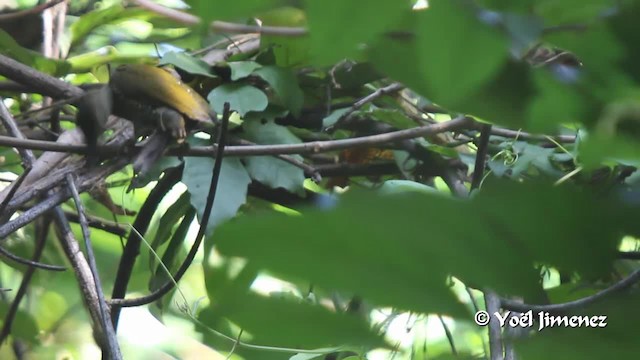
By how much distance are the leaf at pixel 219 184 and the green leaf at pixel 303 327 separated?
0.51 m

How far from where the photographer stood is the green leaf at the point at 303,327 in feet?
0.57

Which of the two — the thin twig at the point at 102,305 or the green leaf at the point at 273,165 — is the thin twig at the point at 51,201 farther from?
the green leaf at the point at 273,165

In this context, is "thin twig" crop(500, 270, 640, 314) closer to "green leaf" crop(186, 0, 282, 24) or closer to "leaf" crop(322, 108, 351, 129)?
"green leaf" crop(186, 0, 282, 24)

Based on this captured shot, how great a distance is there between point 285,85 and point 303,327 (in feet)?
2.13

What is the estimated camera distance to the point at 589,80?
0.62 ft

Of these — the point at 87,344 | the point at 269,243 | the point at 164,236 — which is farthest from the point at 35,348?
the point at 269,243

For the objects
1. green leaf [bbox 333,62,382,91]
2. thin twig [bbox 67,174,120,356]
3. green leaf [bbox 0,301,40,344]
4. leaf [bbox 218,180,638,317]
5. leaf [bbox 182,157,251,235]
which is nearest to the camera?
leaf [bbox 218,180,638,317]

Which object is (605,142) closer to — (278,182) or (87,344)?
(278,182)

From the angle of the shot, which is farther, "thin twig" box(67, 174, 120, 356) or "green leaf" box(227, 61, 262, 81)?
"green leaf" box(227, 61, 262, 81)

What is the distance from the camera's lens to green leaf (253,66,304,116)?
0.80m

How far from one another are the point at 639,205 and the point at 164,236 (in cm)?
75

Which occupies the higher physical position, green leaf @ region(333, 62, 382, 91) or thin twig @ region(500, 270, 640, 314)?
thin twig @ region(500, 270, 640, 314)

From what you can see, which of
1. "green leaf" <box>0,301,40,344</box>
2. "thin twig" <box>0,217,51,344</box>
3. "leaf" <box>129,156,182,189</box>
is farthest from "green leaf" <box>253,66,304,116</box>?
"green leaf" <box>0,301,40,344</box>

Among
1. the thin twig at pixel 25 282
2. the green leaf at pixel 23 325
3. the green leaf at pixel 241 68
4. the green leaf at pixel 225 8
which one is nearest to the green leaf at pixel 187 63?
the green leaf at pixel 241 68
